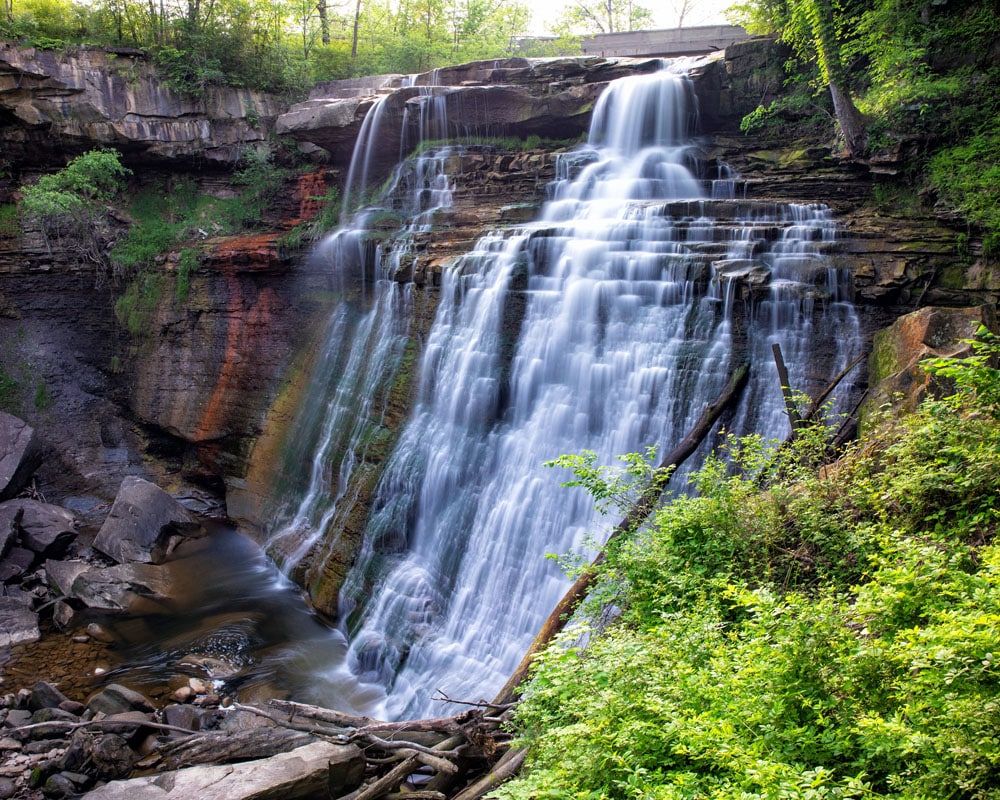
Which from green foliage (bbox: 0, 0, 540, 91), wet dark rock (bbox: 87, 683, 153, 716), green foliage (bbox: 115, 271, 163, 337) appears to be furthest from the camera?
green foliage (bbox: 0, 0, 540, 91)

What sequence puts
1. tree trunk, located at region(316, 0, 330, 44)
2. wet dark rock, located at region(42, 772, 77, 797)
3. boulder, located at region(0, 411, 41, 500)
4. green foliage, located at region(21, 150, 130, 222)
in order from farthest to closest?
tree trunk, located at region(316, 0, 330, 44)
green foliage, located at region(21, 150, 130, 222)
boulder, located at region(0, 411, 41, 500)
wet dark rock, located at region(42, 772, 77, 797)

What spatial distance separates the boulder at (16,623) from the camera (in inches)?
444

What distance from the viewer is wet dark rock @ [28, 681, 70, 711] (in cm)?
925

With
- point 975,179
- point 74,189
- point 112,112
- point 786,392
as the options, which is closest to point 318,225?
point 74,189

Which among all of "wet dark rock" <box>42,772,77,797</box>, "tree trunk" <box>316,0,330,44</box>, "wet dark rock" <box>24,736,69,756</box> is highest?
"tree trunk" <box>316,0,330,44</box>

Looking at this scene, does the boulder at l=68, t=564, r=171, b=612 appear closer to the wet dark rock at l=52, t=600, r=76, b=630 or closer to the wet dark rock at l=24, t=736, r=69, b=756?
the wet dark rock at l=52, t=600, r=76, b=630

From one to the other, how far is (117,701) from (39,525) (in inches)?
278

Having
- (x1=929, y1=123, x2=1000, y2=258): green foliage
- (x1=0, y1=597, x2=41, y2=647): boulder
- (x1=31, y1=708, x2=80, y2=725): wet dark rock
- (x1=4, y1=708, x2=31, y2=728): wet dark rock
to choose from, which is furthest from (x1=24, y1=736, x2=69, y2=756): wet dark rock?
(x1=929, y1=123, x2=1000, y2=258): green foliage

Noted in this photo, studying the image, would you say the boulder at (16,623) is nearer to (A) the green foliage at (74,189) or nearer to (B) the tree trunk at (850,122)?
(A) the green foliage at (74,189)

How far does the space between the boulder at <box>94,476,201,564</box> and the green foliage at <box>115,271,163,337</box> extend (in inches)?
201

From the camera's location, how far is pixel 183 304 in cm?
1803

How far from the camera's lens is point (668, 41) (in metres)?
25.4

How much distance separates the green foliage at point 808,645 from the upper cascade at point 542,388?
2.60 m

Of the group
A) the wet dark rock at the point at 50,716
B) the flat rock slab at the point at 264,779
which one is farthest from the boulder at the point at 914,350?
the wet dark rock at the point at 50,716
